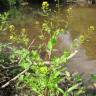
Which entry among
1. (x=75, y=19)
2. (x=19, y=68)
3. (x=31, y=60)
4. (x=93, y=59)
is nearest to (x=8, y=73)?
(x=19, y=68)

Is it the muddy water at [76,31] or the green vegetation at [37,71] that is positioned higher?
the green vegetation at [37,71]

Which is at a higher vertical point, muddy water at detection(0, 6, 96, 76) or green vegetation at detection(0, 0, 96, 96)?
green vegetation at detection(0, 0, 96, 96)

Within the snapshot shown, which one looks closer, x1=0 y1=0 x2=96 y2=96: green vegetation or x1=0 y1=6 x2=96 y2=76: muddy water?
x1=0 y1=0 x2=96 y2=96: green vegetation

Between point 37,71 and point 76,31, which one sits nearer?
point 37,71

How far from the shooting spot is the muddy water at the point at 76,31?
6.47 meters

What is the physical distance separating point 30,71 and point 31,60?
1.43 ft

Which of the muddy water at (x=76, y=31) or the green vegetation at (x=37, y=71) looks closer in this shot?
the green vegetation at (x=37, y=71)

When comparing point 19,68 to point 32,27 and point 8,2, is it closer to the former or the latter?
point 32,27

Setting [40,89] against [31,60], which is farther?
[31,60]

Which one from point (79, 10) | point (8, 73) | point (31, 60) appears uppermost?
point (31, 60)

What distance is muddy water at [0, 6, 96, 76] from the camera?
6.47m

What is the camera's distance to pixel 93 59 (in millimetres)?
6977

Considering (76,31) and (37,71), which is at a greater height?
(37,71)

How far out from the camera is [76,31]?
9.75 meters
